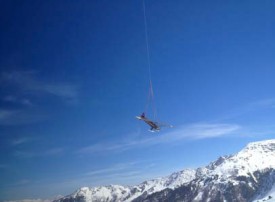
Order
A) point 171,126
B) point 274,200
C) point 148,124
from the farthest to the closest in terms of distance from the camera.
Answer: point 274,200, point 148,124, point 171,126

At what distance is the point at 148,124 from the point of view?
77.5 metres

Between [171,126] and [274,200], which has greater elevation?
[171,126]

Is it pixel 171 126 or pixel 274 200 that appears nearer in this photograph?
pixel 171 126

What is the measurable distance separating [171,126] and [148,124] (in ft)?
22.0

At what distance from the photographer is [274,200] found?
130 m

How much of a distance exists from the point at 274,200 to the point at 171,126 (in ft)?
258

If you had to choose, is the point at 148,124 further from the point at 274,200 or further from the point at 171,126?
the point at 274,200

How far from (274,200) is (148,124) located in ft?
256

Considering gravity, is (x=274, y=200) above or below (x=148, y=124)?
below

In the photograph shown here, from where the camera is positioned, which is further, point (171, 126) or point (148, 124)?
point (148, 124)

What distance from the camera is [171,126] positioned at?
72.7 metres

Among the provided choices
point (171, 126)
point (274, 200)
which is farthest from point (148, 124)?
point (274, 200)

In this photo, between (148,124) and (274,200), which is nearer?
(148,124)

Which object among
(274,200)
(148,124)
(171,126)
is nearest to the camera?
(171,126)
